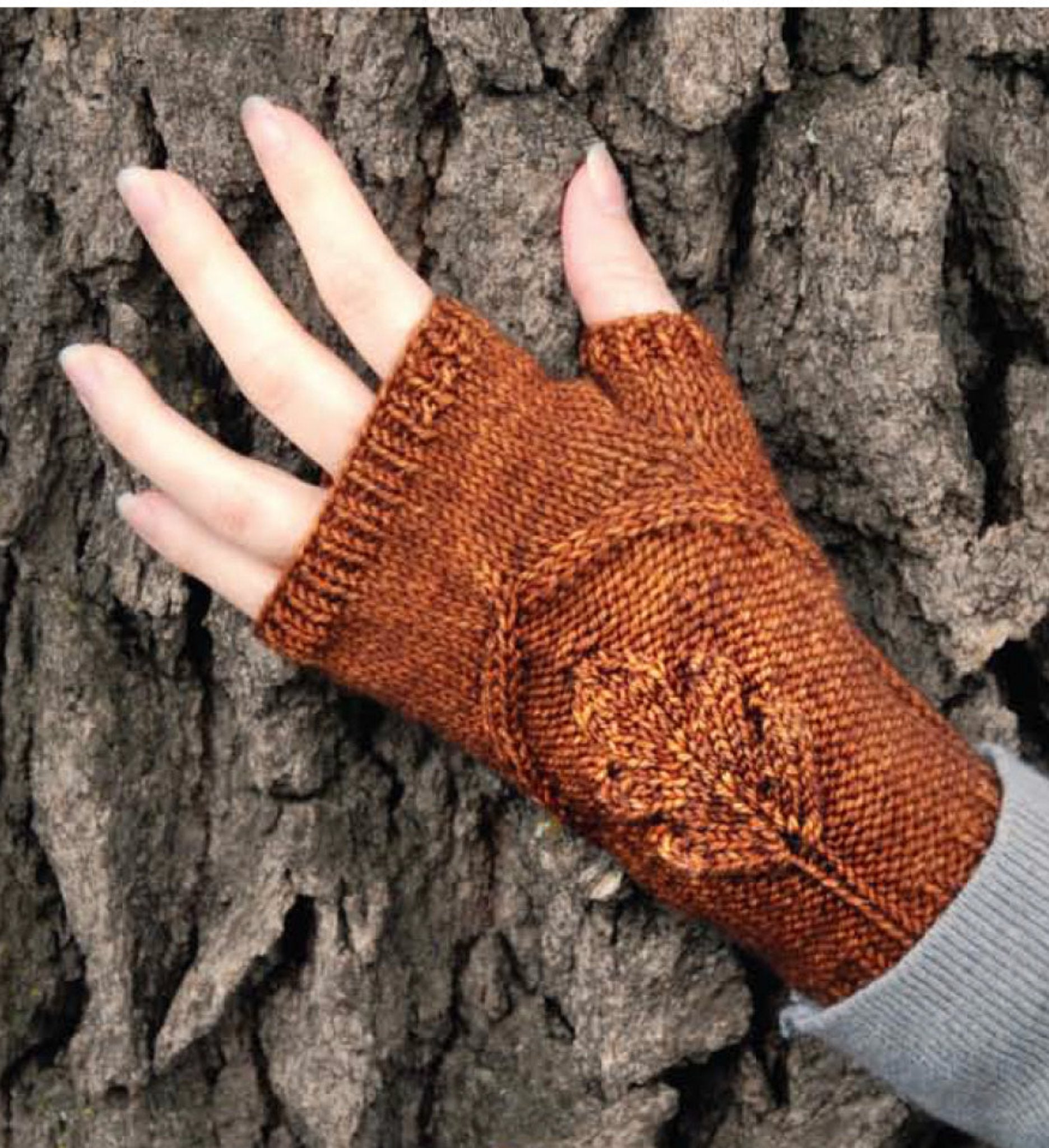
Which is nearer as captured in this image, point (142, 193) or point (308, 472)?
point (142, 193)

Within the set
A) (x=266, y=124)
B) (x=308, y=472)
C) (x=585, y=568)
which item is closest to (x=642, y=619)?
(x=585, y=568)

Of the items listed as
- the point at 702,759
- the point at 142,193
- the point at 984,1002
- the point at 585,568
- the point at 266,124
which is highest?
the point at 266,124

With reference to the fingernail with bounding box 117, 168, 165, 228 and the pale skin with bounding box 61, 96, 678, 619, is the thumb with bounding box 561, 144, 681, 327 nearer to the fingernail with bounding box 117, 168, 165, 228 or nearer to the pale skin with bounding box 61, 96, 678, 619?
the pale skin with bounding box 61, 96, 678, 619

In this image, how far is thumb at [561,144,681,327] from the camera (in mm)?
1599

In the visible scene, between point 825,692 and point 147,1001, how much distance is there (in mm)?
793

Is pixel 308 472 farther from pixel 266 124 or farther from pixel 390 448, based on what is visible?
pixel 266 124

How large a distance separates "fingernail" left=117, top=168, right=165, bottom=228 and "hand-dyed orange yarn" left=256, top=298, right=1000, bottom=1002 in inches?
11.2

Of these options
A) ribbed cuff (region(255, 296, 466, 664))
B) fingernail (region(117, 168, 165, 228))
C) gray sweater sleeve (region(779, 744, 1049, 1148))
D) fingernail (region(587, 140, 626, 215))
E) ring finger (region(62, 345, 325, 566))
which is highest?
fingernail (region(587, 140, 626, 215))

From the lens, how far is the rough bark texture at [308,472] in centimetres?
163

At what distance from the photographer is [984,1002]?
1.58m

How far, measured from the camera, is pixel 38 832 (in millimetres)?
1802

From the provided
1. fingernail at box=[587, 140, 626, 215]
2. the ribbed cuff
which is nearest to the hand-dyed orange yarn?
the ribbed cuff

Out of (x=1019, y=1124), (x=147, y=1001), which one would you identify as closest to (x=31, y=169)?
(x=147, y=1001)

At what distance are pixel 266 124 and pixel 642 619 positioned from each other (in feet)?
1.88
